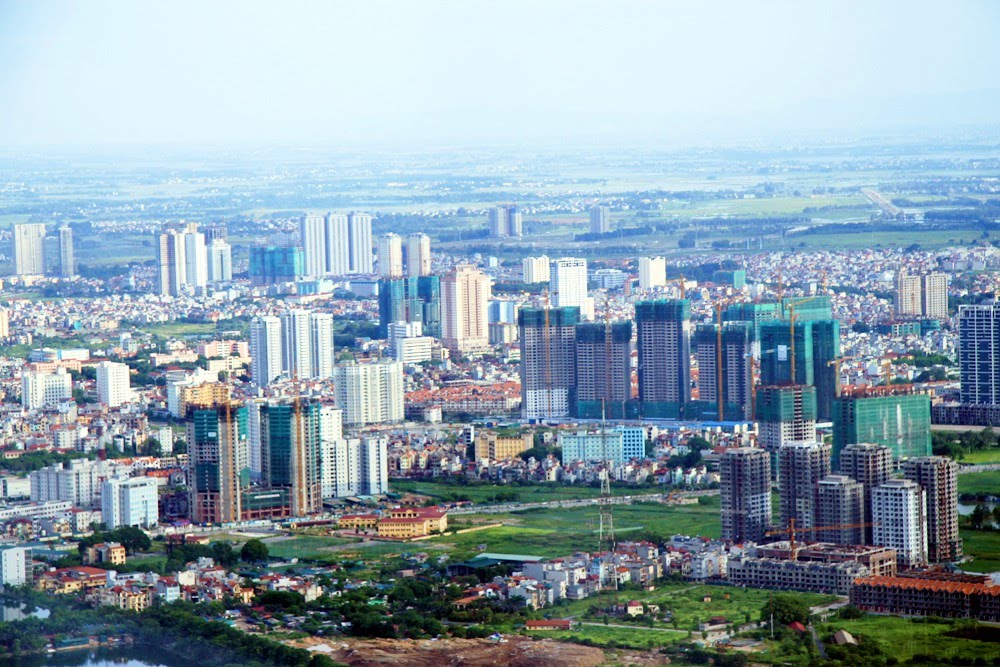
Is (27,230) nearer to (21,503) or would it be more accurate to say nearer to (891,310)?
(891,310)

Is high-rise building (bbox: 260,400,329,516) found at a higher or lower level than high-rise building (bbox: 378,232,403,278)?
lower

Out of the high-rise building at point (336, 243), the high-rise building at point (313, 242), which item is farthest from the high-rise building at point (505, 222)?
the high-rise building at point (313, 242)

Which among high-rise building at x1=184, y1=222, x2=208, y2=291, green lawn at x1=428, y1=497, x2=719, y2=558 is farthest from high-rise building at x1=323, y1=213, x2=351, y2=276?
green lawn at x1=428, y1=497, x2=719, y2=558

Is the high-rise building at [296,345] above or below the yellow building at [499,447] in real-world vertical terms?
above

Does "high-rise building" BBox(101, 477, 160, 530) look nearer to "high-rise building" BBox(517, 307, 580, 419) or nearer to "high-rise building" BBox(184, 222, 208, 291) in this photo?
"high-rise building" BBox(517, 307, 580, 419)

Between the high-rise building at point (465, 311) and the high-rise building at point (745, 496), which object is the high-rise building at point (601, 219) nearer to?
the high-rise building at point (465, 311)

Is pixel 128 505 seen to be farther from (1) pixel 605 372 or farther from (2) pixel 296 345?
(2) pixel 296 345
